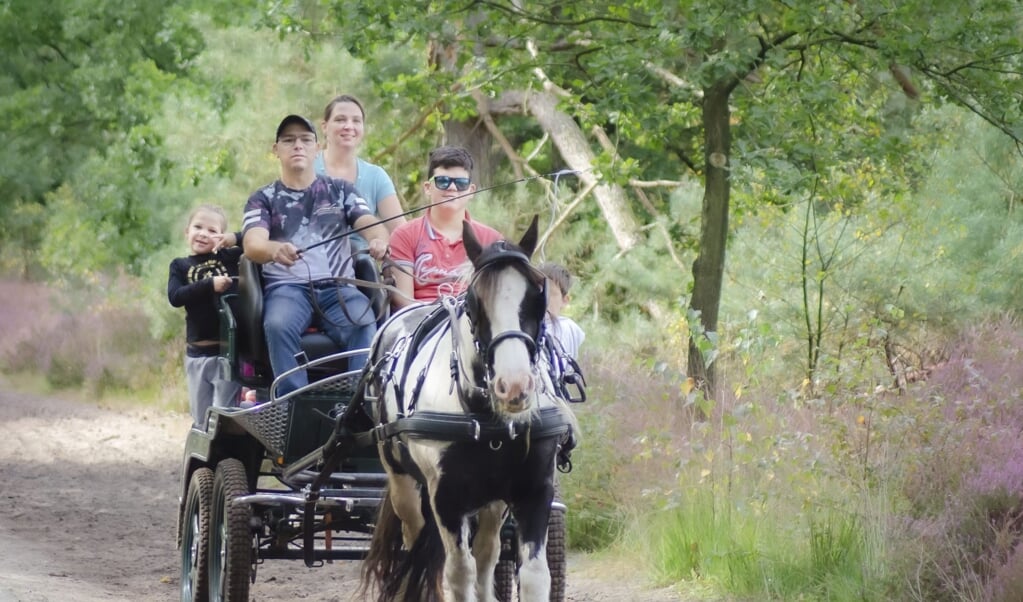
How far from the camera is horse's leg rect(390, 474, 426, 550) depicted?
5902 mm

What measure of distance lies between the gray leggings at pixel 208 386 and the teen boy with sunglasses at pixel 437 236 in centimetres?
114

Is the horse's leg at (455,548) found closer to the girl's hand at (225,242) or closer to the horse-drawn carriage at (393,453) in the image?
the horse-drawn carriage at (393,453)

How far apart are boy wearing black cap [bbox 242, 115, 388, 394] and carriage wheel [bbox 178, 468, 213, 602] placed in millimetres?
807

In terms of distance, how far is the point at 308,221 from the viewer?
669 cm

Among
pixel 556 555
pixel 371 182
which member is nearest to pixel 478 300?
pixel 556 555

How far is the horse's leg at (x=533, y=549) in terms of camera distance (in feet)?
16.8

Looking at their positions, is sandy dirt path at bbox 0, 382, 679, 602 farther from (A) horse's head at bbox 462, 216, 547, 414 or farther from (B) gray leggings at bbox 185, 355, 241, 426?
(A) horse's head at bbox 462, 216, 547, 414

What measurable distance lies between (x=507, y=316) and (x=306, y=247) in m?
1.81

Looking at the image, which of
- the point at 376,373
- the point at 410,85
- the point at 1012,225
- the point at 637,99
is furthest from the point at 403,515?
the point at 1012,225

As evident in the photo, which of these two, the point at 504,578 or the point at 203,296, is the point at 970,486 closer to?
the point at 504,578

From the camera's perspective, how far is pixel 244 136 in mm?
17172

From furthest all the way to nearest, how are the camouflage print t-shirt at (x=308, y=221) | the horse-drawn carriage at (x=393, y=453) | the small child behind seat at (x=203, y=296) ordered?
the small child behind seat at (x=203, y=296), the camouflage print t-shirt at (x=308, y=221), the horse-drawn carriage at (x=393, y=453)

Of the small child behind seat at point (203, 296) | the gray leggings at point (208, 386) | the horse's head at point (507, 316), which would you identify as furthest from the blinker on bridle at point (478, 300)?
the small child behind seat at point (203, 296)

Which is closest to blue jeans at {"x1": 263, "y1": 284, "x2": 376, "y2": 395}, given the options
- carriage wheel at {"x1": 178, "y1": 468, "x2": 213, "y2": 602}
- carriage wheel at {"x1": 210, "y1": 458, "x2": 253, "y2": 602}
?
carriage wheel at {"x1": 210, "y1": 458, "x2": 253, "y2": 602}
